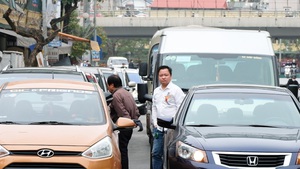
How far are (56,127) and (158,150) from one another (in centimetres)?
258

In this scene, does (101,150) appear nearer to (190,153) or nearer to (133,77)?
(190,153)

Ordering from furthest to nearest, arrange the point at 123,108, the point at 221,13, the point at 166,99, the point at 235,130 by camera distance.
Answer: the point at 221,13, the point at 123,108, the point at 166,99, the point at 235,130

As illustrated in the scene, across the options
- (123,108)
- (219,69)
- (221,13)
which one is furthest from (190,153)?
(221,13)

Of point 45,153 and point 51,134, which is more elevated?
point 51,134

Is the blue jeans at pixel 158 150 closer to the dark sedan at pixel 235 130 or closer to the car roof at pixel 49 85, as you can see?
the dark sedan at pixel 235 130

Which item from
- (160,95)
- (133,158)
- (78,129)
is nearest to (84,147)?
(78,129)

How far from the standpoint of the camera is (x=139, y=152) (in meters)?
17.5

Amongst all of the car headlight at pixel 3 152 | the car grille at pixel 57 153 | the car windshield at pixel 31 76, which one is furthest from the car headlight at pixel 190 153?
the car windshield at pixel 31 76

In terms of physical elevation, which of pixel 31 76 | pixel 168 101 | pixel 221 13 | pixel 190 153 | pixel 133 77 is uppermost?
pixel 31 76

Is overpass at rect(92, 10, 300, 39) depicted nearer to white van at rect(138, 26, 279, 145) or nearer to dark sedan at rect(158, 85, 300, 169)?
white van at rect(138, 26, 279, 145)

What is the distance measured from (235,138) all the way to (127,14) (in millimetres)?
66217

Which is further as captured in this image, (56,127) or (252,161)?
(56,127)

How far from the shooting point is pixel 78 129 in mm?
9703

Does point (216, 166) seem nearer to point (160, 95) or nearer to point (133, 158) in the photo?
point (160, 95)
